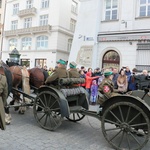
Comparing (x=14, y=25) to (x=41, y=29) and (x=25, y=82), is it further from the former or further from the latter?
(x=25, y=82)

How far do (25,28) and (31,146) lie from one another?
25290mm

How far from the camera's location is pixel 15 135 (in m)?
4.50

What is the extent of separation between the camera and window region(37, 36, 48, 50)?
26.2 m

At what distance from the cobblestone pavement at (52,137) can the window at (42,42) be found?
2111cm

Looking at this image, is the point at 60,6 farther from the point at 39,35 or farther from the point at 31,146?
the point at 31,146

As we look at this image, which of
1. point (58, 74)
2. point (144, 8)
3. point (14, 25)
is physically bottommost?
point (58, 74)

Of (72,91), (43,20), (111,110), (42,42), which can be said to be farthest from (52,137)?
(43,20)

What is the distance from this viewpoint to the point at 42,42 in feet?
86.9

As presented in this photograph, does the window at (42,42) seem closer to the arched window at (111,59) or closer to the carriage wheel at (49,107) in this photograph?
the arched window at (111,59)

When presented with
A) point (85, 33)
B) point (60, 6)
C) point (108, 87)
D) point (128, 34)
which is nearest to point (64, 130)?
point (108, 87)

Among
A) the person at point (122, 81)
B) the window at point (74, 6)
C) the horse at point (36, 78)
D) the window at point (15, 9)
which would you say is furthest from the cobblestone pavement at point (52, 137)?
the window at point (15, 9)

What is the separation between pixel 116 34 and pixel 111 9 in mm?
2161

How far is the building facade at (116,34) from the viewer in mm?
13586

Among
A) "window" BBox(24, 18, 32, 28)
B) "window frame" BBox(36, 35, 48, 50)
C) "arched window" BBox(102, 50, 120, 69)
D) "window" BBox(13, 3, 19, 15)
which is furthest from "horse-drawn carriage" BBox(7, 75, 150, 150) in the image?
"window" BBox(13, 3, 19, 15)
